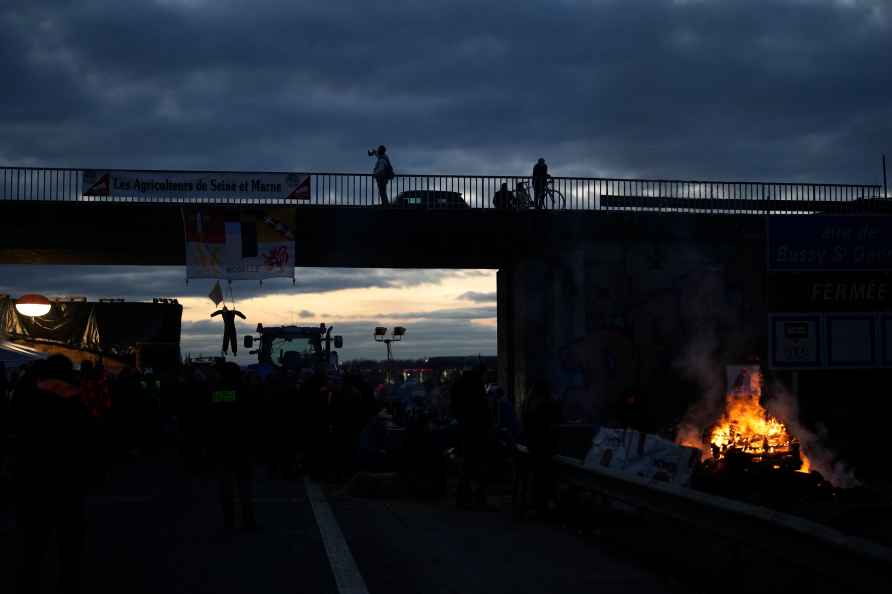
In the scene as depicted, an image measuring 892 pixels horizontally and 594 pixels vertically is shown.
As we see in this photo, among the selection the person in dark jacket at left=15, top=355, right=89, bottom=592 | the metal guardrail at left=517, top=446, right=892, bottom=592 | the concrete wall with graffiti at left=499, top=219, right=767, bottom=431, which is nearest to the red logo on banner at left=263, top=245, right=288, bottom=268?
the concrete wall with graffiti at left=499, top=219, right=767, bottom=431

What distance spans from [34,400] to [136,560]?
2.36m

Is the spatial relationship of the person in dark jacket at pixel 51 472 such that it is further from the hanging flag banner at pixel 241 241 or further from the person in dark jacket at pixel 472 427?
the hanging flag banner at pixel 241 241

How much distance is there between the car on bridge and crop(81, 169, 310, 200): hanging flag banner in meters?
2.62

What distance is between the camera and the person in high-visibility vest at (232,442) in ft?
34.8

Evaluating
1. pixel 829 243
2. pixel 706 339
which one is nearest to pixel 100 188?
pixel 706 339

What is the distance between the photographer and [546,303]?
25469 millimetres

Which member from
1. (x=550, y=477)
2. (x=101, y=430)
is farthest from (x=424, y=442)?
(x=101, y=430)

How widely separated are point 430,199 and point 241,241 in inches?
201

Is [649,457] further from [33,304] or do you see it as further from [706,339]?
[33,304]

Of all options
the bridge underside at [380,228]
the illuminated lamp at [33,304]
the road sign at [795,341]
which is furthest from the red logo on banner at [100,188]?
the road sign at [795,341]

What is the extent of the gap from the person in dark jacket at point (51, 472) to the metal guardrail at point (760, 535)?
15.4 feet


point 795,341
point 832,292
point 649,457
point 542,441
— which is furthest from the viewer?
point 832,292

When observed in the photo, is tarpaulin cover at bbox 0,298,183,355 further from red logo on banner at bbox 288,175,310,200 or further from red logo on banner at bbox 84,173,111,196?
red logo on banner at bbox 288,175,310,200

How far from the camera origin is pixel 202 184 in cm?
2539
